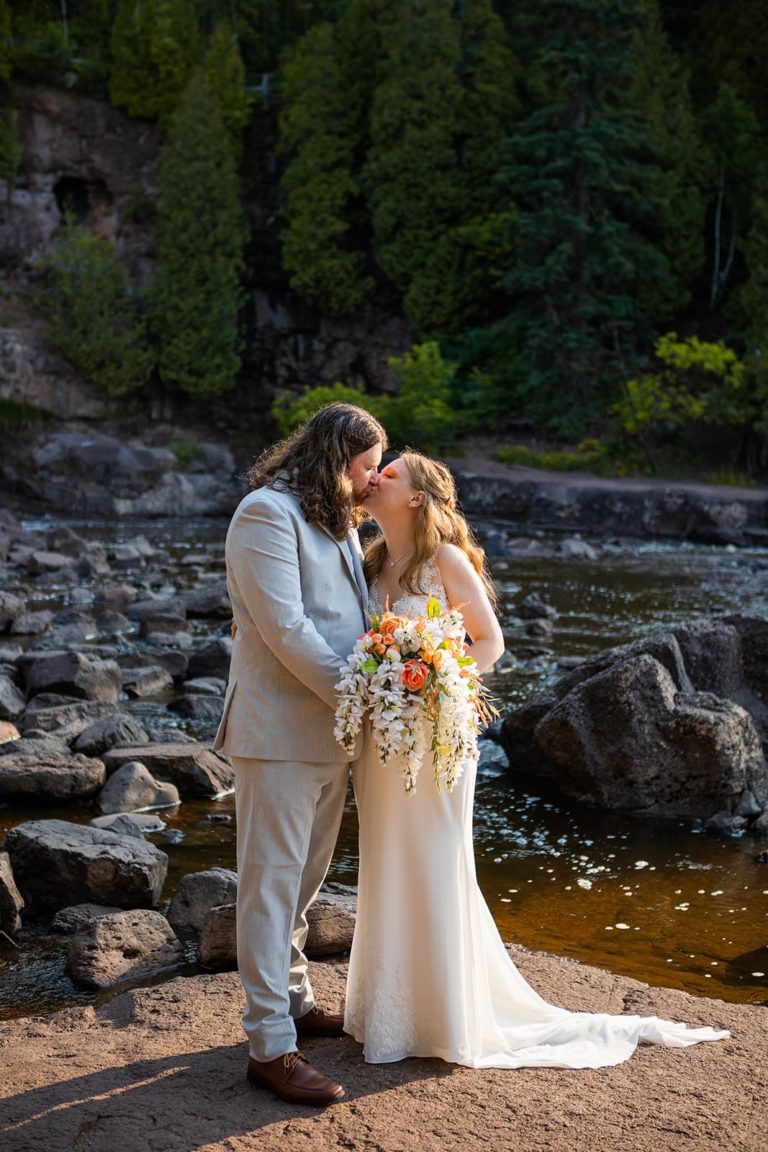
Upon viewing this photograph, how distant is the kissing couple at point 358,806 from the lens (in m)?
4.35

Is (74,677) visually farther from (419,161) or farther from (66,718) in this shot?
(419,161)

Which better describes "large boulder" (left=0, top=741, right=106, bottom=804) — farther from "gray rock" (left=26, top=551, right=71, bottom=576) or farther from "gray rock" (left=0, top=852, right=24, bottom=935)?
"gray rock" (left=26, top=551, right=71, bottom=576)

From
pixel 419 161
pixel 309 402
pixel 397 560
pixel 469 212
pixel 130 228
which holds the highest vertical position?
pixel 419 161

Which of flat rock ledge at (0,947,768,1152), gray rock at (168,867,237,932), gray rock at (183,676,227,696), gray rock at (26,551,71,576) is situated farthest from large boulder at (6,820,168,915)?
gray rock at (26,551,71,576)

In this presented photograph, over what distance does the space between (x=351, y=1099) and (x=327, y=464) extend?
225 cm

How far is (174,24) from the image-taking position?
4481 cm

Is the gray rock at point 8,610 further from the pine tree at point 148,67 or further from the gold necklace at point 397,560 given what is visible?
the pine tree at point 148,67

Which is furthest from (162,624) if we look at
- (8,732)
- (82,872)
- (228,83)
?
(228,83)

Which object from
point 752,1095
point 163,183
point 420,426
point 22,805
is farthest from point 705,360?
point 752,1095

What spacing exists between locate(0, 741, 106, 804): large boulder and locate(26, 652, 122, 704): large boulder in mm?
2807

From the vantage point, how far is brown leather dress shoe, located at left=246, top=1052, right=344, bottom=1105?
13.8 feet

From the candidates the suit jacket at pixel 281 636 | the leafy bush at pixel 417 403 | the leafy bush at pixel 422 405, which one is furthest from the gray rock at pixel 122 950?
the leafy bush at pixel 422 405

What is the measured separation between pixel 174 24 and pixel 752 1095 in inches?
1845

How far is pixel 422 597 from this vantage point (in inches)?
195
